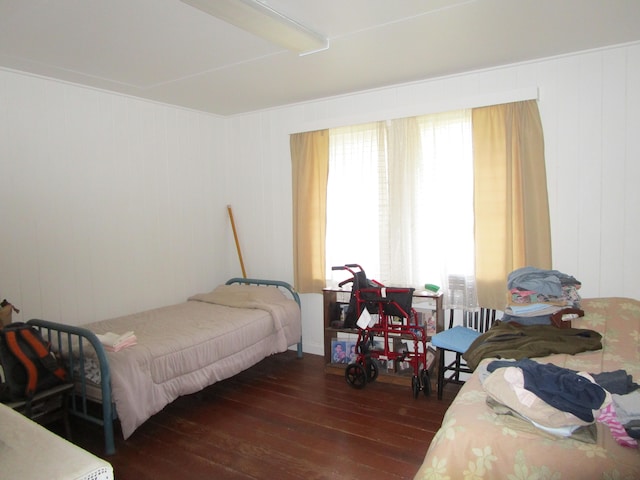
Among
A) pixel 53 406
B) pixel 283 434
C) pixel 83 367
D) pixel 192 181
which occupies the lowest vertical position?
pixel 283 434

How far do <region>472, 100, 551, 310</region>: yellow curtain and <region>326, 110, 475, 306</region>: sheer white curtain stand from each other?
0.12 m

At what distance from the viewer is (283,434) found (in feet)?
9.23

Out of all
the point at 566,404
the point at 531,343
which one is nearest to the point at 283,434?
the point at 531,343

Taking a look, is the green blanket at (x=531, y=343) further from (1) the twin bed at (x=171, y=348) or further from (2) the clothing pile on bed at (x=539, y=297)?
(1) the twin bed at (x=171, y=348)

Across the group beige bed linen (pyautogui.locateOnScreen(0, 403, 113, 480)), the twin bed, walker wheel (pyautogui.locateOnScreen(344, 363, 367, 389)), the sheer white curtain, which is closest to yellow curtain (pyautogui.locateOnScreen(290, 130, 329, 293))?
the sheer white curtain

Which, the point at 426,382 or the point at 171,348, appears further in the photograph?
the point at 426,382

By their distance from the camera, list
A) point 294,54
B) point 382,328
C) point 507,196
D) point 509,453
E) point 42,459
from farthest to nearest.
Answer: point 382,328 < point 507,196 < point 294,54 < point 509,453 < point 42,459

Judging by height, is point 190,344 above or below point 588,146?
below

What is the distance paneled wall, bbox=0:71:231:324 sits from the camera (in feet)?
10.3

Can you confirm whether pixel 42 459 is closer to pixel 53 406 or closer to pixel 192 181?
pixel 53 406

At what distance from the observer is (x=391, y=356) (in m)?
3.46

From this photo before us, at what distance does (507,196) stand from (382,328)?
1486 millimetres

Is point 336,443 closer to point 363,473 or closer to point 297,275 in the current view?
point 363,473

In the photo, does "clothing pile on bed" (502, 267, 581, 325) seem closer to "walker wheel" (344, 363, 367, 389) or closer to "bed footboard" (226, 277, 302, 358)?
"walker wheel" (344, 363, 367, 389)
